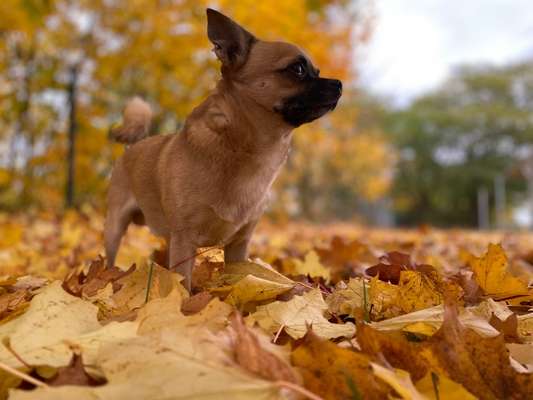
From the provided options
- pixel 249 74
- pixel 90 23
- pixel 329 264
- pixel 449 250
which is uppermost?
pixel 90 23

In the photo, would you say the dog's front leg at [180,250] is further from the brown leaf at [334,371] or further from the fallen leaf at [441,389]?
the fallen leaf at [441,389]

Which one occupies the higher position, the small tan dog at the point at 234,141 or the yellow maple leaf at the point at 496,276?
the small tan dog at the point at 234,141

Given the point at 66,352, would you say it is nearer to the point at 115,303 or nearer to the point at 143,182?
the point at 115,303

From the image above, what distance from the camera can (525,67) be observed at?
5162 centimetres

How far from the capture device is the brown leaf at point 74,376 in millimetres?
874

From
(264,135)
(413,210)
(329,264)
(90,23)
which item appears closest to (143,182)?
(264,135)

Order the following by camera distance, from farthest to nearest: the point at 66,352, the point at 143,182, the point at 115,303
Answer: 1. the point at 143,182
2. the point at 115,303
3. the point at 66,352

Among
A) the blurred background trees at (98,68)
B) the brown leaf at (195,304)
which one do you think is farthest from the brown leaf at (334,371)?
the blurred background trees at (98,68)

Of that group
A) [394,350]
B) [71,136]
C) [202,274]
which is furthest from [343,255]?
[71,136]

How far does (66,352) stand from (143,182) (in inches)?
56.7

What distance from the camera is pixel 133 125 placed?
289cm

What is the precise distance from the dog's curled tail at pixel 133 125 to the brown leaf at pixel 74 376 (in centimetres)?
207

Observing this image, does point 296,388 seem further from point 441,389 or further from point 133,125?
point 133,125

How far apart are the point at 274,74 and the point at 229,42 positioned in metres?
0.20
